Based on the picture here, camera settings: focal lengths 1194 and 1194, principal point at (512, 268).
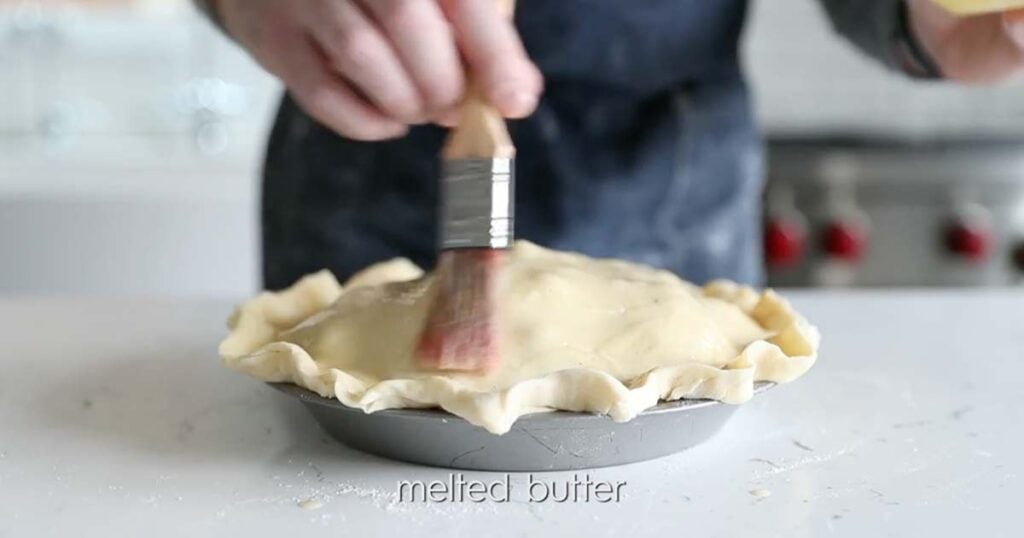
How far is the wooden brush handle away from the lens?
777 millimetres

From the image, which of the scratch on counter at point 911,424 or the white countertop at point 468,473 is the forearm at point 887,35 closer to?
the white countertop at point 468,473

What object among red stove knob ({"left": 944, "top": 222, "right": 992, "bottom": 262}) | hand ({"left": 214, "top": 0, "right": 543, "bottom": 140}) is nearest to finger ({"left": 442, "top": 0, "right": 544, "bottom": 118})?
hand ({"left": 214, "top": 0, "right": 543, "bottom": 140})

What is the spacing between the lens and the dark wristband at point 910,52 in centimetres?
121

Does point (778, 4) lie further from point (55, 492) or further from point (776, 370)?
point (55, 492)

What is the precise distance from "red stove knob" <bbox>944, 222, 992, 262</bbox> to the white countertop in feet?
3.38

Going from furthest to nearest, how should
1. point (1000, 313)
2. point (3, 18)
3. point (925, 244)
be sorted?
point (3, 18) < point (925, 244) < point (1000, 313)

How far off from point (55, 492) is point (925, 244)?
176 centimetres

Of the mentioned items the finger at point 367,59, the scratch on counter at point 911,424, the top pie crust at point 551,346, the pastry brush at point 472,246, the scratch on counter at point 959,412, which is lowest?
the scratch on counter at point 911,424

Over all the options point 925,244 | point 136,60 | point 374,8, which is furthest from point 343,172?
point 136,60

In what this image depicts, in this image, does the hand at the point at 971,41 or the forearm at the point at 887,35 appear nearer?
the hand at the point at 971,41

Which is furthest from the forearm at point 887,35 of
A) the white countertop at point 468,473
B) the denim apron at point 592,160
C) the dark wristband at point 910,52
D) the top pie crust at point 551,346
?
the top pie crust at point 551,346

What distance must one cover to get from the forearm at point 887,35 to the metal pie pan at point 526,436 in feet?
1.87

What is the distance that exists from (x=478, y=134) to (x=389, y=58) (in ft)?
0.34

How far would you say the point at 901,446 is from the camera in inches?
32.3
